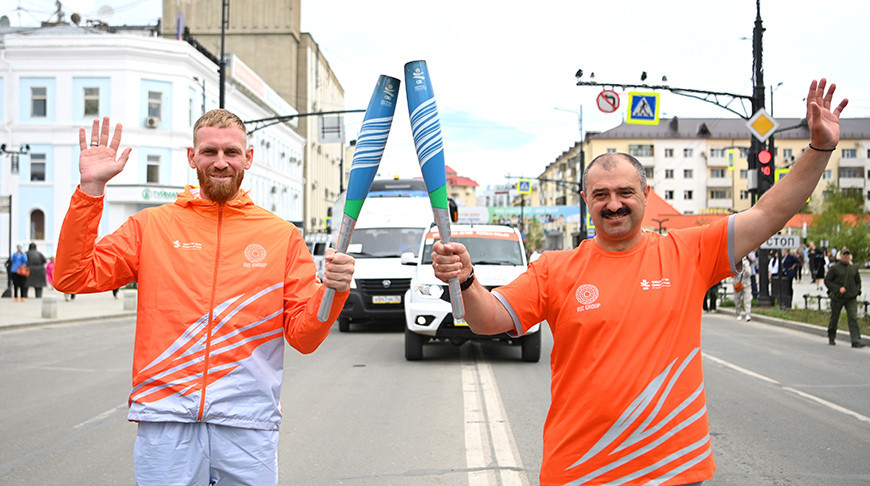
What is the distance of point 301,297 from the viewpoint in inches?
123

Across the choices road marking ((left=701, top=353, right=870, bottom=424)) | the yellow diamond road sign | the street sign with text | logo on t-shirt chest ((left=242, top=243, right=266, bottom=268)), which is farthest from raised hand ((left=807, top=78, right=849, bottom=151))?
the street sign with text

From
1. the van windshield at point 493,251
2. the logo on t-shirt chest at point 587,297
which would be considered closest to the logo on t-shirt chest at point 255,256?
the logo on t-shirt chest at point 587,297

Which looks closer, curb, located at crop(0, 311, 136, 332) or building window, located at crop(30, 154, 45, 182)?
curb, located at crop(0, 311, 136, 332)

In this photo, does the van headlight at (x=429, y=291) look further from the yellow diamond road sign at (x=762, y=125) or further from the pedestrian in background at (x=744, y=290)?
the pedestrian in background at (x=744, y=290)

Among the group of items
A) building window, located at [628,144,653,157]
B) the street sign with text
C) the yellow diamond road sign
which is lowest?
the street sign with text

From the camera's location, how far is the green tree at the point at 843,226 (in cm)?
4288

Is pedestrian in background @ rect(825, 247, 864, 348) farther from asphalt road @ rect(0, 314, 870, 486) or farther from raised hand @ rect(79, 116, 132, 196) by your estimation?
raised hand @ rect(79, 116, 132, 196)

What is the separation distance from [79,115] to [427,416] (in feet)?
124

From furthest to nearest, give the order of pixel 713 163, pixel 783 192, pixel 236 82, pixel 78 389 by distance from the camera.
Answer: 1. pixel 713 163
2. pixel 236 82
3. pixel 78 389
4. pixel 783 192

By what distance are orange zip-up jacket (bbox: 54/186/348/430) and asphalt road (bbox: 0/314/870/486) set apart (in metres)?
2.78

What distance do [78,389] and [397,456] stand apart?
17.5ft

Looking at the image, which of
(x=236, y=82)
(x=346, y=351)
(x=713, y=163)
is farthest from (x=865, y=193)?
(x=346, y=351)

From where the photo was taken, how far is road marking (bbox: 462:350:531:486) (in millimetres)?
5699

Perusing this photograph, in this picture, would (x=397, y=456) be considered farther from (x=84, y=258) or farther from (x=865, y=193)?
(x=865, y=193)
